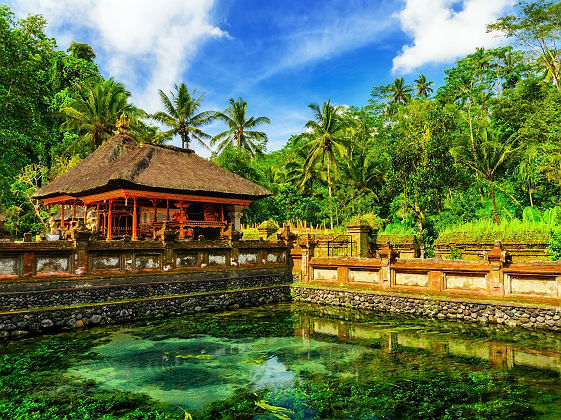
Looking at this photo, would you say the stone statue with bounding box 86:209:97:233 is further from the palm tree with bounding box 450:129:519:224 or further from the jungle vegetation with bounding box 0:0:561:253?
the palm tree with bounding box 450:129:519:224

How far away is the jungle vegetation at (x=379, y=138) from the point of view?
846 inches

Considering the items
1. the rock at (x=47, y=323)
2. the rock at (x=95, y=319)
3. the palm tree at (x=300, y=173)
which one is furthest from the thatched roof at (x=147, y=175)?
the palm tree at (x=300, y=173)

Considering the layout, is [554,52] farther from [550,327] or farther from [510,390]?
[510,390]

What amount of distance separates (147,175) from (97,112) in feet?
59.7

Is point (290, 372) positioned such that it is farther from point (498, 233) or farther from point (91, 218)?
point (91, 218)

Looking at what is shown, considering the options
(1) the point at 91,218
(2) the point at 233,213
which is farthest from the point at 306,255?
(1) the point at 91,218

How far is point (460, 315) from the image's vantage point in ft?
39.8

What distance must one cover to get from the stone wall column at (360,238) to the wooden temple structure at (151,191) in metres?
6.18

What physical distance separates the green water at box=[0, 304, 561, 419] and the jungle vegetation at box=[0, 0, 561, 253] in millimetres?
11334

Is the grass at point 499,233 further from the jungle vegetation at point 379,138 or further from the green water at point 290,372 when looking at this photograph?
the green water at point 290,372

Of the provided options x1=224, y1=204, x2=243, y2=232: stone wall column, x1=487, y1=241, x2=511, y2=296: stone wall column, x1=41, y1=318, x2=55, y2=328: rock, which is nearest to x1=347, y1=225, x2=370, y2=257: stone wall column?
x1=487, y1=241, x2=511, y2=296: stone wall column

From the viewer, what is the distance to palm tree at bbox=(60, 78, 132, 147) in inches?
1294

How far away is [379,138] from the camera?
38031 millimetres

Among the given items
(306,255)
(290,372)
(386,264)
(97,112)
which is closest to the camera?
(290,372)
